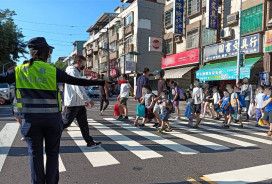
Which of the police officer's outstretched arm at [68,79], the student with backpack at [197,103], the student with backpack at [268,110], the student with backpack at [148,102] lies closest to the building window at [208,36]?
the student with backpack at [197,103]

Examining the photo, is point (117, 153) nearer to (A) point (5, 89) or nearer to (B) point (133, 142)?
(B) point (133, 142)

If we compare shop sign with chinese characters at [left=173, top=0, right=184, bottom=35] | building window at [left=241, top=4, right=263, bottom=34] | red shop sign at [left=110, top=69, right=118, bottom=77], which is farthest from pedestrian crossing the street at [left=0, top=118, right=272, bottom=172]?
red shop sign at [left=110, top=69, right=118, bottom=77]

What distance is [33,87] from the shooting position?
244cm

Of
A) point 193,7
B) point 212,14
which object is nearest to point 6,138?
point 212,14

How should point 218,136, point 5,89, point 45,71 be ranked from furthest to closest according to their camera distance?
point 5,89, point 218,136, point 45,71

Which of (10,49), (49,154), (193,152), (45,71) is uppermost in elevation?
(10,49)

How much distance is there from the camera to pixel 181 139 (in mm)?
6176

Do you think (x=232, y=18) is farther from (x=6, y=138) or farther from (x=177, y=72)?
(x=6, y=138)

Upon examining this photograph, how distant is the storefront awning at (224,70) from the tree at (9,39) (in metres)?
19.5

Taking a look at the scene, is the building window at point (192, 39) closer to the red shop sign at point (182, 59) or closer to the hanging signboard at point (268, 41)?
the red shop sign at point (182, 59)

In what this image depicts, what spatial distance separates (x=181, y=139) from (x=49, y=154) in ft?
13.9

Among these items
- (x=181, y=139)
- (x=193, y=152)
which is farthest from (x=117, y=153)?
(x=181, y=139)

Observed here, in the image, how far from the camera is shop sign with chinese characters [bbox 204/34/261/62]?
14953mm

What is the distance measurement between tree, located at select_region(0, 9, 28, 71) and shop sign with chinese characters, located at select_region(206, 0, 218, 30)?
19483mm
